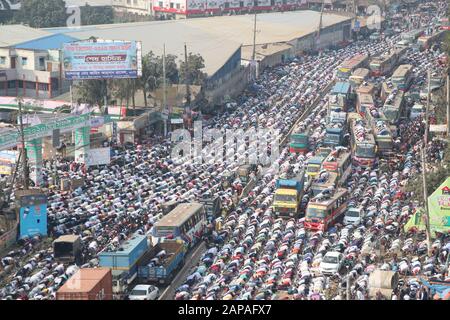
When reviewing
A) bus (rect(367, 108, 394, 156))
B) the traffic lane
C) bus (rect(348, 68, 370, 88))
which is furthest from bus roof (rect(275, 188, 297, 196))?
bus (rect(348, 68, 370, 88))

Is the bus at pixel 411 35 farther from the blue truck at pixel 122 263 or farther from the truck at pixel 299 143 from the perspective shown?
the blue truck at pixel 122 263

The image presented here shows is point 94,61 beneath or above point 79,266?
above

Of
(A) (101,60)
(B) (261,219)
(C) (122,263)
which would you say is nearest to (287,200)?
(B) (261,219)

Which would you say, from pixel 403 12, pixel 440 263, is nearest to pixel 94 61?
pixel 440 263

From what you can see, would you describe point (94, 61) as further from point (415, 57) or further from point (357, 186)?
point (415, 57)

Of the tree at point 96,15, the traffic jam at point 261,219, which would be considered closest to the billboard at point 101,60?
the traffic jam at point 261,219
